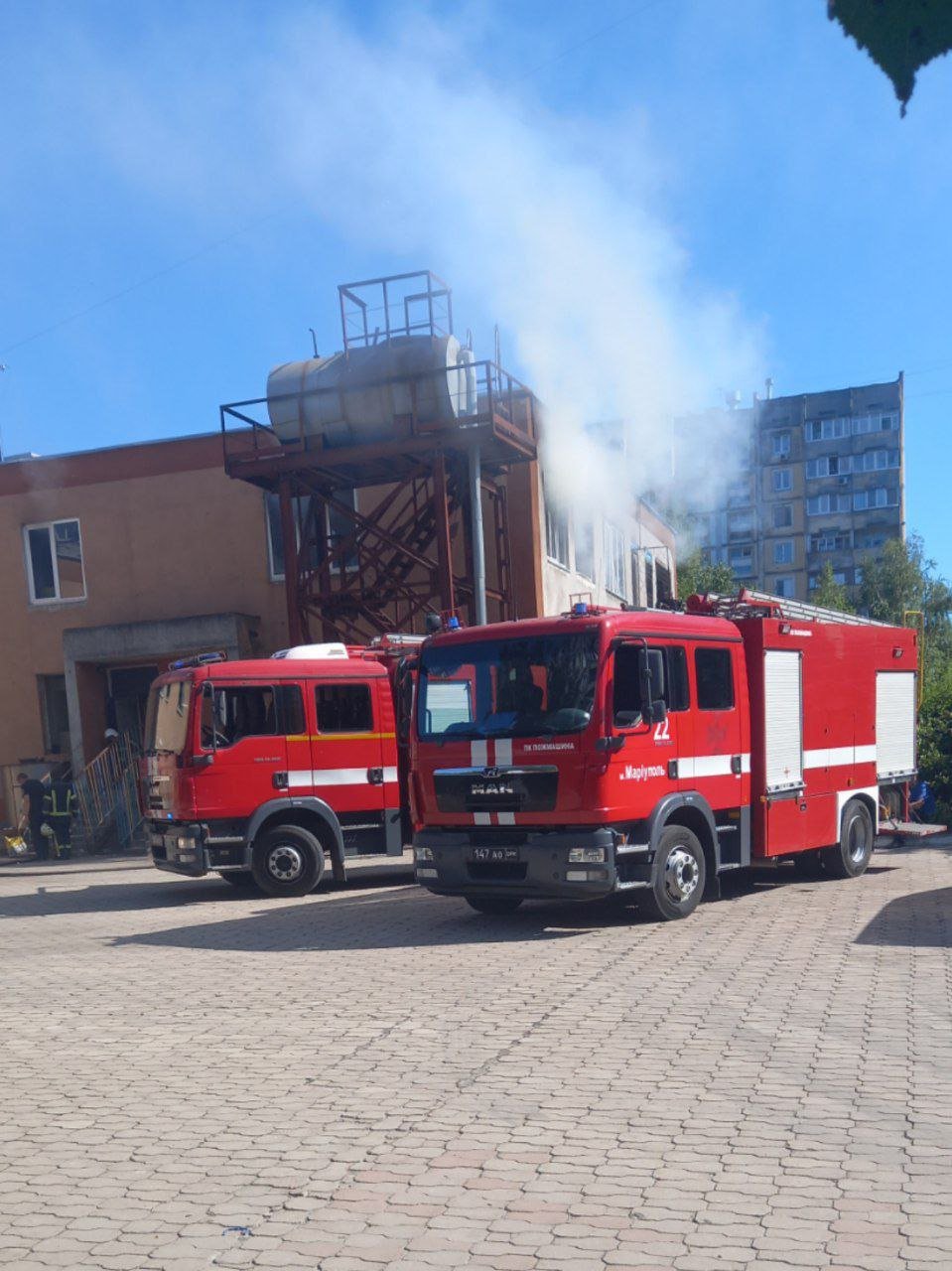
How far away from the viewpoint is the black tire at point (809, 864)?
13.0 meters

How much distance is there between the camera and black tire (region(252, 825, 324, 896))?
13.0 meters

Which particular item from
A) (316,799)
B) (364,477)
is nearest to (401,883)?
(316,799)

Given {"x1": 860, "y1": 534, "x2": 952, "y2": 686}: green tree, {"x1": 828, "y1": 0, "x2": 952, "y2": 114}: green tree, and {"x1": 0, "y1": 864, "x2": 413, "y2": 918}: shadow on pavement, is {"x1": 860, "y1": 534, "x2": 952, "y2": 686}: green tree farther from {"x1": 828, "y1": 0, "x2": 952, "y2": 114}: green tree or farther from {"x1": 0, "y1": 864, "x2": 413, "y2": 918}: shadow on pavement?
{"x1": 828, "y1": 0, "x2": 952, "y2": 114}: green tree

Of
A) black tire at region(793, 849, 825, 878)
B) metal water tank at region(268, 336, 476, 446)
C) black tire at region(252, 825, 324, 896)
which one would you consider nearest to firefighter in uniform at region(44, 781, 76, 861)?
metal water tank at region(268, 336, 476, 446)

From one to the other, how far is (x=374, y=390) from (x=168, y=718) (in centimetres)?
786

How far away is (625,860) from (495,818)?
1113 mm

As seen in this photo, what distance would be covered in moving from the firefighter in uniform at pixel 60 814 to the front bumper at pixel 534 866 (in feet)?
38.3

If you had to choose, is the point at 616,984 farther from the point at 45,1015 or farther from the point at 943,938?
the point at 45,1015

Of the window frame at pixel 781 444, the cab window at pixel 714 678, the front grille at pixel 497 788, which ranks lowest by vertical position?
the front grille at pixel 497 788

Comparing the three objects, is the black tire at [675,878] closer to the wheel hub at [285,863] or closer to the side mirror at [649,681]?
the side mirror at [649,681]

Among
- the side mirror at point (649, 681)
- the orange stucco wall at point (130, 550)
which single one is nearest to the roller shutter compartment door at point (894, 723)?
the side mirror at point (649, 681)

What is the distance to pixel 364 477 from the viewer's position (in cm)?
2083

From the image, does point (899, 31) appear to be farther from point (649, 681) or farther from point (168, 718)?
point (168, 718)

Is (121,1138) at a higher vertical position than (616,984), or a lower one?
higher
